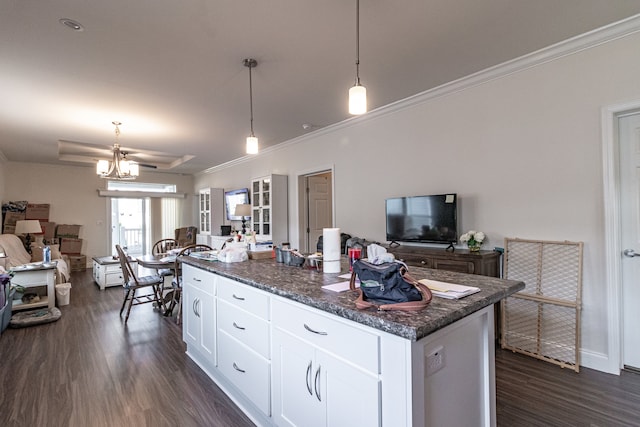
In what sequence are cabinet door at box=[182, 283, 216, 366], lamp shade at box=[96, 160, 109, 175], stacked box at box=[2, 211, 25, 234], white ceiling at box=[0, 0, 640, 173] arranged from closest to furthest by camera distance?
1. white ceiling at box=[0, 0, 640, 173]
2. cabinet door at box=[182, 283, 216, 366]
3. lamp shade at box=[96, 160, 109, 175]
4. stacked box at box=[2, 211, 25, 234]

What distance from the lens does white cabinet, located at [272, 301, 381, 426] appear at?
1200 millimetres

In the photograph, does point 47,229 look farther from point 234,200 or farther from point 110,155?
point 234,200

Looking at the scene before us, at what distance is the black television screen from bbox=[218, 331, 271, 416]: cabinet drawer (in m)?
2.19

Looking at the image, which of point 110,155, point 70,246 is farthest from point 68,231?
point 110,155

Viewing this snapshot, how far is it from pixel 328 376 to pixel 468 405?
2.07 ft

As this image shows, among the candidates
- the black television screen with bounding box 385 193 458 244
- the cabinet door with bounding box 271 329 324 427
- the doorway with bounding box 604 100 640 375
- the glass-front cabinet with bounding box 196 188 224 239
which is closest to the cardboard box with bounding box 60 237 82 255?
the glass-front cabinet with bounding box 196 188 224 239

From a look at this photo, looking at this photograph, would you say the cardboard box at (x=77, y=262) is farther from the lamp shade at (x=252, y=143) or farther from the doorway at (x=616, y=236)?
the doorway at (x=616, y=236)

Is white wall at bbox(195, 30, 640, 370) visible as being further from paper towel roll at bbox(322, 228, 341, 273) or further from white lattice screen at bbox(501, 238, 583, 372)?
paper towel roll at bbox(322, 228, 341, 273)

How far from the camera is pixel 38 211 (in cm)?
719

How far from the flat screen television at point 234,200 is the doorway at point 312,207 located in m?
1.84

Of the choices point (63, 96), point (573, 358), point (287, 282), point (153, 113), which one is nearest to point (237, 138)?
point (153, 113)

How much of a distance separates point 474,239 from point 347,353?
2.19 metres

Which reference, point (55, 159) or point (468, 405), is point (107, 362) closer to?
point (468, 405)

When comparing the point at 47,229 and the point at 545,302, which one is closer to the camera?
the point at 545,302
